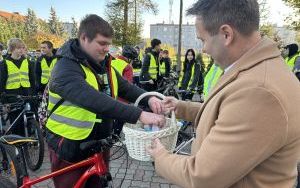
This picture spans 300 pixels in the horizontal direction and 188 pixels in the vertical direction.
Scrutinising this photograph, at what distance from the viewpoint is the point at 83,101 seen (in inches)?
89.8

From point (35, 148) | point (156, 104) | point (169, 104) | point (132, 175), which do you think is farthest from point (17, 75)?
point (169, 104)

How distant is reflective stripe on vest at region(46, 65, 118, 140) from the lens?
2.54 metres

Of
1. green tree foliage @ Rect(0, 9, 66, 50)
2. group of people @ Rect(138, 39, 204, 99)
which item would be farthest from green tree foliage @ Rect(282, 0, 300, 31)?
green tree foliage @ Rect(0, 9, 66, 50)

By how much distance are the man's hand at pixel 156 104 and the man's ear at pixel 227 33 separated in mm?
1175

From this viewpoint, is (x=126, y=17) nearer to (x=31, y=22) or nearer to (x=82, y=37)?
(x=82, y=37)

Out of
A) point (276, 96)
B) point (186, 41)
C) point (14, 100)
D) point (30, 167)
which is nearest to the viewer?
point (276, 96)

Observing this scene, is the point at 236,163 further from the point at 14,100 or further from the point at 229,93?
the point at 14,100

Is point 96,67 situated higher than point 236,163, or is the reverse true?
point 96,67

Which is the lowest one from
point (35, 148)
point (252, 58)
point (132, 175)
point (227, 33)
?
point (132, 175)

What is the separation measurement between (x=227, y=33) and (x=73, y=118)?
1.52 m

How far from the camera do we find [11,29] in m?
73.9

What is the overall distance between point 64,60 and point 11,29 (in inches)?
3091

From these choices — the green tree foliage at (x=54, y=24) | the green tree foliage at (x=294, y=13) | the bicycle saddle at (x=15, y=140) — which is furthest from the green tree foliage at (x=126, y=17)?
the green tree foliage at (x=54, y=24)

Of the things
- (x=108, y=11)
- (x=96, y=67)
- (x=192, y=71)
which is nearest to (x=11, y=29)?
(x=108, y=11)
